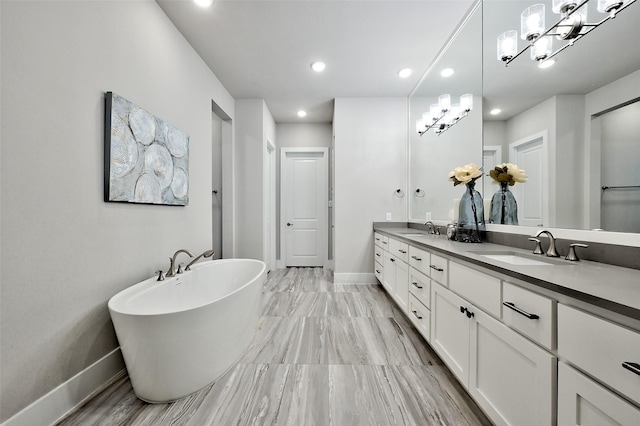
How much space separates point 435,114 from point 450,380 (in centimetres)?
Result: 257

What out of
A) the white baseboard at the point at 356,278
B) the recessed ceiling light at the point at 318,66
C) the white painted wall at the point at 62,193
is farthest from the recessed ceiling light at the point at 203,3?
the white baseboard at the point at 356,278

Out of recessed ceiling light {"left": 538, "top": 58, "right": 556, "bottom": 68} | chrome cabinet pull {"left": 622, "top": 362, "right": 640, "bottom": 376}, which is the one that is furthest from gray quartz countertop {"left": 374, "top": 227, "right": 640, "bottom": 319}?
recessed ceiling light {"left": 538, "top": 58, "right": 556, "bottom": 68}

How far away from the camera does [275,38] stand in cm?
230

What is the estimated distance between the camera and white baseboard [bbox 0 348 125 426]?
43.1 inches

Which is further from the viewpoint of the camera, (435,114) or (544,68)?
(435,114)

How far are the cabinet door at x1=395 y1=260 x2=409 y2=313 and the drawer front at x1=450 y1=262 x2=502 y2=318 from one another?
78 centimetres

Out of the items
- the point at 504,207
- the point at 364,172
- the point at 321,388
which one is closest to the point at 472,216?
the point at 504,207

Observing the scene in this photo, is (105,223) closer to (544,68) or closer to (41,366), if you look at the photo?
(41,366)

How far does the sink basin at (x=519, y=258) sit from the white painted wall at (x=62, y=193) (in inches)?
85.2

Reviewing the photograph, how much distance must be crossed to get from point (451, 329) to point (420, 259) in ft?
1.84

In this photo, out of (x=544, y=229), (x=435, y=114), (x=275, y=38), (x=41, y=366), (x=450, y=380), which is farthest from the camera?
(x=435, y=114)

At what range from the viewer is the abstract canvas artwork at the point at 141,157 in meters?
1.48

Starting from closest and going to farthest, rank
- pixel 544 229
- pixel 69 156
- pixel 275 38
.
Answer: pixel 69 156 → pixel 544 229 → pixel 275 38

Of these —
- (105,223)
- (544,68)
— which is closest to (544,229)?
(544,68)
